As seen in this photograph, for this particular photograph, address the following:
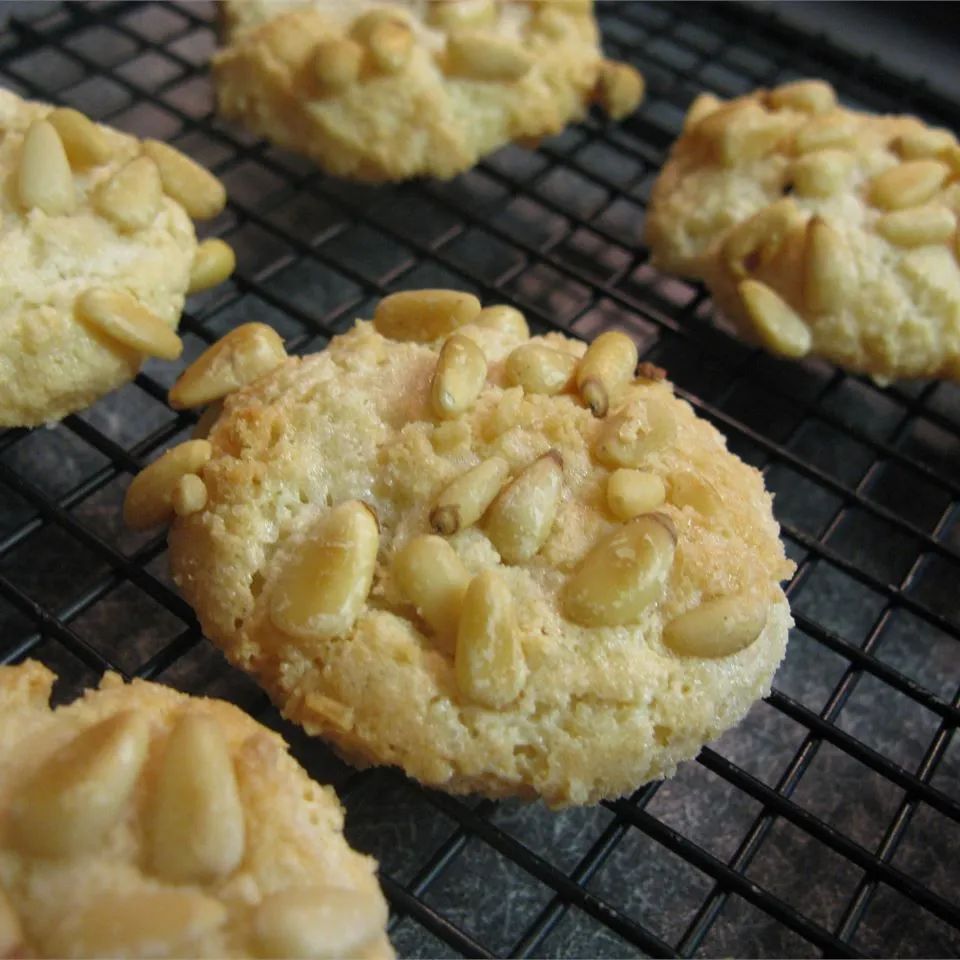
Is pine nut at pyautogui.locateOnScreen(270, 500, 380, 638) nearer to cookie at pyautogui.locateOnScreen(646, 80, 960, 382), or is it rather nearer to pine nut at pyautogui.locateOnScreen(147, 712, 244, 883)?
pine nut at pyautogui.locateOnScreen(147, 712, 244, 883)

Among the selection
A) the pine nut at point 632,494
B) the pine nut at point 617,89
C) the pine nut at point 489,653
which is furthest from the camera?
the pine nut at point 617,89

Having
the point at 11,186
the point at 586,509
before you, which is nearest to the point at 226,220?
the point at 11,186

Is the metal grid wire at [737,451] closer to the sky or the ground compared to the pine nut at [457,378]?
closer to the ground

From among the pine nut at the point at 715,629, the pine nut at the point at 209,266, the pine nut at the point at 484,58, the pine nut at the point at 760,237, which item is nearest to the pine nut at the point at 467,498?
the pine nut at the point at 715,629

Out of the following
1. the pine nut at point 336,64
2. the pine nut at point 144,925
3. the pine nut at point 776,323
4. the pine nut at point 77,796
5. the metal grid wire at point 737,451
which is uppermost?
the pine nut at point 336,64

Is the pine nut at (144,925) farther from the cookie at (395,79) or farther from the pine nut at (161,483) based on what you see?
the cookie at (395,79)

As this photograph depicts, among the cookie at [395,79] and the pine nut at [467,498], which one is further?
the cookie at [395,79]

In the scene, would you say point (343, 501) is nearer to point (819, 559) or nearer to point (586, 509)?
point (586, 509)

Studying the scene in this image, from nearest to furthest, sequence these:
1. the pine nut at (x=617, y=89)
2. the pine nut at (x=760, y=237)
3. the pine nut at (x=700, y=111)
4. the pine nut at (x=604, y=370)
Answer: the pine nut at (x=604, y=370) < the pine nut at (x=760, y=237) < the pine nut at (x=700, y=111) < the pine nut at (x=617, y=89)
